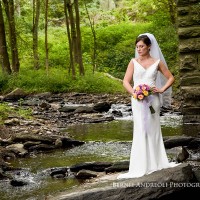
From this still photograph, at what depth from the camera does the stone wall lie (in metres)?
12.1

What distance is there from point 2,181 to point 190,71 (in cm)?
623

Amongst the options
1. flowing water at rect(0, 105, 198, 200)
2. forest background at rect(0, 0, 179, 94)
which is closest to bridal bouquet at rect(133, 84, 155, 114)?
flowing water at rect(0, 105, 198, 200)

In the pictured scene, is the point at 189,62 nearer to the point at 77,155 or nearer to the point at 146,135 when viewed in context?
the point at 77,155

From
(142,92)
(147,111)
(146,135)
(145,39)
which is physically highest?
(145,39)

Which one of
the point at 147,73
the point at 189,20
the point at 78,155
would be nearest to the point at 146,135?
the point at 147,73

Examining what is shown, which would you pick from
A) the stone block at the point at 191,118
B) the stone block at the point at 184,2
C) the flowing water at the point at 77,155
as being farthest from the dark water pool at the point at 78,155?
the stone block at the point at 184,2

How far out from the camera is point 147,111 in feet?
22.3

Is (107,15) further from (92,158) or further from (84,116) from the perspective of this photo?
(92,158)

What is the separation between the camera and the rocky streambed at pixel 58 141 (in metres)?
8.06

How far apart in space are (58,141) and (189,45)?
4.26m

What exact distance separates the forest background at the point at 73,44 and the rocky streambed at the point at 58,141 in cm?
707

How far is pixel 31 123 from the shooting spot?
13.8 metres

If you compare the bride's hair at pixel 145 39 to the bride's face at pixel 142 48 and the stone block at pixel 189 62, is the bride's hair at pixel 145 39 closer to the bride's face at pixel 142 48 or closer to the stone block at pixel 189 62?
the bride's face at pixel 142 48

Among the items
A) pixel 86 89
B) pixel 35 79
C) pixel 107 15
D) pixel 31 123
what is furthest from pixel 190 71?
pixel 107 15
